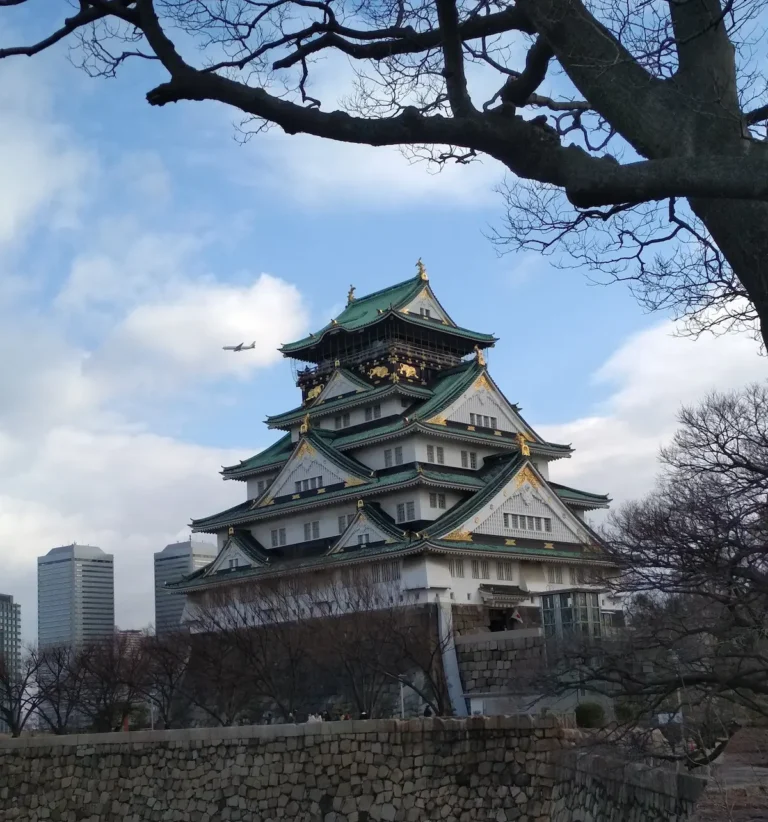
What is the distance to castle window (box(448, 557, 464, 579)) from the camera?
3756 centimetres

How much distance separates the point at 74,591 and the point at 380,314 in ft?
467

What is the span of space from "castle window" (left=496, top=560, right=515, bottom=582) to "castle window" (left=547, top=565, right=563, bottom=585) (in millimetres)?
2121

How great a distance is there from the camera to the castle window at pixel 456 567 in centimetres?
3756

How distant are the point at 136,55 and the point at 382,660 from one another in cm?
2843

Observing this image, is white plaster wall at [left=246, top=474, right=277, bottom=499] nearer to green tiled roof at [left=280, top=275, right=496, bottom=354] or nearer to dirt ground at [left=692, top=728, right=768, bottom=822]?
green tiled roof at [left=280, top=275, right=496, bottom=354]

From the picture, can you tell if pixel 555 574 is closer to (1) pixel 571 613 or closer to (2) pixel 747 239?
(1) pixel 571 613

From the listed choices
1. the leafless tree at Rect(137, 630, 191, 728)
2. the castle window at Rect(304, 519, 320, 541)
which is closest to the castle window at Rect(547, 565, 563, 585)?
the castle window at Rect(304, 519, 320, 541)

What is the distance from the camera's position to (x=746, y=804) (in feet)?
30.8

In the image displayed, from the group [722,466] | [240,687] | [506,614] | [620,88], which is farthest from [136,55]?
[506,614]

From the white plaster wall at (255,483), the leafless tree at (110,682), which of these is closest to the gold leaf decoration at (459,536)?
the white plaster wall at (255,483)

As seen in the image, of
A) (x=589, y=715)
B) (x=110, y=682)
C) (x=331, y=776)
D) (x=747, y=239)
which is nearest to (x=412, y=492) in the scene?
(x=110, y=682)

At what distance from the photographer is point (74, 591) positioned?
6786 inches

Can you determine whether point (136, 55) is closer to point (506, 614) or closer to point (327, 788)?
point (327, 788)

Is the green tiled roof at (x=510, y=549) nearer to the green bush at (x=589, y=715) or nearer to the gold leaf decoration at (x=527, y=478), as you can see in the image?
the gold leaf decoration at (x=527, y=478)
